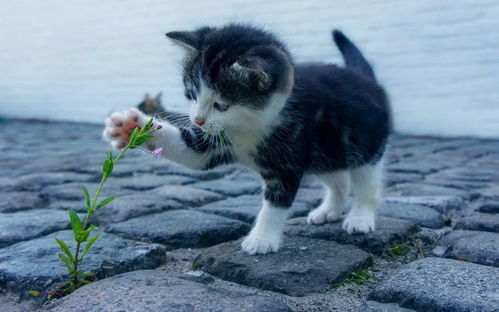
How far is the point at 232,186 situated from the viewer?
3.46 m

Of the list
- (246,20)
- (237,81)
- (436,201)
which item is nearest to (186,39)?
(237,81)

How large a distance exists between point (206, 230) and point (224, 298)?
2.52ft

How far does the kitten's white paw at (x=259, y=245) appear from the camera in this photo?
77.1 inches

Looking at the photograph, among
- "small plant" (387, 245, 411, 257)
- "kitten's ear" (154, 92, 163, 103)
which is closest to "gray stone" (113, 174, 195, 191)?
"small plant" (387, 245, 411, 257)

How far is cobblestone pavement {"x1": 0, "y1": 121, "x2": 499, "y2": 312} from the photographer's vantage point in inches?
59.1

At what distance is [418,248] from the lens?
2119mm

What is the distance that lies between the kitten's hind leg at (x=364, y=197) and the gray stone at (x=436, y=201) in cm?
39

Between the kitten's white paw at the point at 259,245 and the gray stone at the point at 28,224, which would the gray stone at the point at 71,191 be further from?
the kitten's white paw at the point at 259,245

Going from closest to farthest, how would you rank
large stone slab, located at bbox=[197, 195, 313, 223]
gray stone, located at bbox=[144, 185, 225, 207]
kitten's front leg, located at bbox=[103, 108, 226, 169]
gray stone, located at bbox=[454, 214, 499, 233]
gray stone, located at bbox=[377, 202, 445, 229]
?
kitten's front leg, located at bbox=[103, 108, 226, 169], gray stone, located at bbox=[454, 214, 499, 233], gray stone, located at bbox=[377, 202, 445, 229], large stone slab, located at bbox=[197, 195, 313, 223], gray stone, located at bbox=[144, 185, 225, 207]

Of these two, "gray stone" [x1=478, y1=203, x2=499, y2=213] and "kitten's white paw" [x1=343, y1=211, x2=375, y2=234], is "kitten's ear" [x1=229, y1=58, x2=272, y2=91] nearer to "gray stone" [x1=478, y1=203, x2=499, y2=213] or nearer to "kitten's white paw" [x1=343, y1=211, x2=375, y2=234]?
"kitten's white paw" [x1=343, y1=211, x2=375, y2=234]

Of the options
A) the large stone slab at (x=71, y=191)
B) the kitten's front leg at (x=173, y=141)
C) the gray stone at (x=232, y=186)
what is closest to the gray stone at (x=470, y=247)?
the kitten's front leg at (x=173, y=141)

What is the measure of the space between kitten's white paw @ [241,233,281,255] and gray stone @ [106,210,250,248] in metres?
0.25

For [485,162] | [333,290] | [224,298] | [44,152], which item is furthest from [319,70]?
[44,152]

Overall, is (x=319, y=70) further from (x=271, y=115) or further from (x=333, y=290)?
(x=333, y=290)
